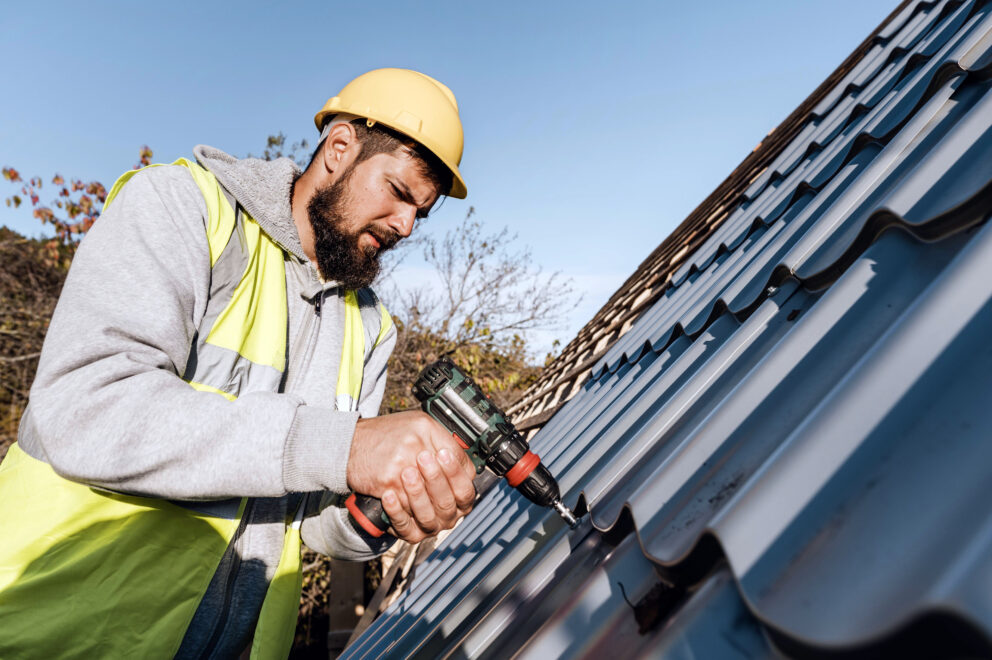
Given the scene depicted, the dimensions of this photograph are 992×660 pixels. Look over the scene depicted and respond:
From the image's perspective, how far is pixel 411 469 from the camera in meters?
1.65

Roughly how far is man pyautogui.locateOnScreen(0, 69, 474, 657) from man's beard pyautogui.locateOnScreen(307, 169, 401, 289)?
0.05 m

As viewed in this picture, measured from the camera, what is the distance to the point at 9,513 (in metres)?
1.67

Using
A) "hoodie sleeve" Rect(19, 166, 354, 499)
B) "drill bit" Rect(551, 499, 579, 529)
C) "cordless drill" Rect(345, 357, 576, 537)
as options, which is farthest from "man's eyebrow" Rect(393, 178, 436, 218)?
"drill bit" Rect(551, 499, 579, 529)

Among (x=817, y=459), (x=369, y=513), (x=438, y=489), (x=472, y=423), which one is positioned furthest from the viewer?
(x=369, y=513)

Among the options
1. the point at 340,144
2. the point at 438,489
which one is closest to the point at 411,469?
the point at 438,489

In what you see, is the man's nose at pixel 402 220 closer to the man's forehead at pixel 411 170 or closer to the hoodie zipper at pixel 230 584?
the man's forehead at pixel 411 170

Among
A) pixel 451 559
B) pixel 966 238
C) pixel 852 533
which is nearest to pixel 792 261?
pixel 966 238

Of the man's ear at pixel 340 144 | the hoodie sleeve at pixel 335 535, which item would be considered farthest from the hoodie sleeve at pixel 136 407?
the man's ear at pixel 340 144

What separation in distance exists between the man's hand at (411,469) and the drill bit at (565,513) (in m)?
0.27

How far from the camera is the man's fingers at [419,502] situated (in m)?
1.65

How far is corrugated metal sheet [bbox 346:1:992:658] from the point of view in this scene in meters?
0.56

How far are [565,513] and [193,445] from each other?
1012 mm

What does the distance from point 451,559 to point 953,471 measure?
252cm

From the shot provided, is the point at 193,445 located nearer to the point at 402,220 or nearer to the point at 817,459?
the point at 817,459
